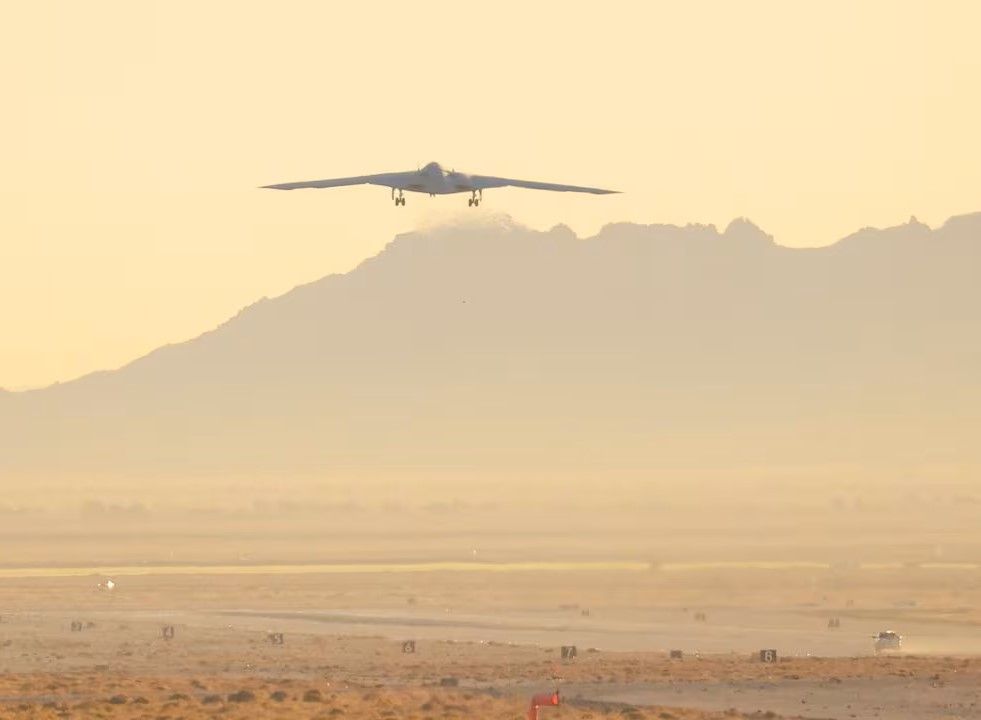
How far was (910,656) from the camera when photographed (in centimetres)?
18738

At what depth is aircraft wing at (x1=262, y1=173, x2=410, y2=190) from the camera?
129 metres

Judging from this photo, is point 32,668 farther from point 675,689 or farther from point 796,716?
point 796,716

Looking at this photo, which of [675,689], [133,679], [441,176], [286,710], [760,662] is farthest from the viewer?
[760,662]

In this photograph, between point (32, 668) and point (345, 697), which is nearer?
point (345, 697)

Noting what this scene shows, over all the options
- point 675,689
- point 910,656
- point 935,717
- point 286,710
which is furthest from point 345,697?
point 910,656

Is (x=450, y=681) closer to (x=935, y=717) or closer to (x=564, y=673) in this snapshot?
(x=564, y=673)

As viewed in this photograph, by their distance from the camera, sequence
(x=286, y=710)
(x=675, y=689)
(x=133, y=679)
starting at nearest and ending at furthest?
(x=286, y=710)
(x=675, y=689)
(x=133, y=679)

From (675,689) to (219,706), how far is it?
31.1m

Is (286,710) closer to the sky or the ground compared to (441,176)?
closer to the ground

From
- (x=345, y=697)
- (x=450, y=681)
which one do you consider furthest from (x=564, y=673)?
(x=345, y=697)

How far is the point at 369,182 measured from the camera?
129m

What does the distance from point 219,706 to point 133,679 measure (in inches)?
1011

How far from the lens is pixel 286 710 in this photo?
137875 millimetres

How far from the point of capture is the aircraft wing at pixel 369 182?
128750 millimetres
